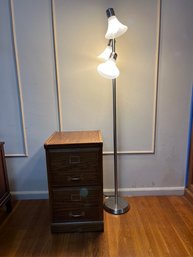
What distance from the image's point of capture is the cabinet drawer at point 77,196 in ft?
4.73

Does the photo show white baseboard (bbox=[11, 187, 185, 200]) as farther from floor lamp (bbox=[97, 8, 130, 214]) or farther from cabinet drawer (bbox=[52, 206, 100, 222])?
cabinet drawer (bbox=[52, 206, 100, 222])

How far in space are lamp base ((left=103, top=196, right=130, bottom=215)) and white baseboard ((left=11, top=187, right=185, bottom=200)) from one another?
110 millimetres

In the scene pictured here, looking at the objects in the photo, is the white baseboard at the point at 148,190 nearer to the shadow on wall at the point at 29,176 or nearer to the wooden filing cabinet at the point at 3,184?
the shadow on wall at the point at 29,176

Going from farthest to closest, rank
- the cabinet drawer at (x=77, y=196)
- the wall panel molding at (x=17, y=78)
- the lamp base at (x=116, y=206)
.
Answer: the lamp base at (x=116, y=206), the wall panel molding at (x=17, y=78), the cabinet drawer at (x=77, y=196)

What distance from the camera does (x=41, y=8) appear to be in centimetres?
161

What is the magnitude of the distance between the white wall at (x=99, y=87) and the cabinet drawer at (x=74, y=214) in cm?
51

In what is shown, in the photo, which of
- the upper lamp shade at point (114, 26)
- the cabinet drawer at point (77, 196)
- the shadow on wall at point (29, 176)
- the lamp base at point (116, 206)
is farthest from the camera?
the shadow on wall at point (29, 176)

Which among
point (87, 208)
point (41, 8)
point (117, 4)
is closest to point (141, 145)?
point (87, 208)

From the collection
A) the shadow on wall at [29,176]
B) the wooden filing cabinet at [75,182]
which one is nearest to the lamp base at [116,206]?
the wooden filing cabinet at [75,182]

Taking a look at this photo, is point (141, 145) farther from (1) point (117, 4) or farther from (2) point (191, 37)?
(1) point (117, 4)

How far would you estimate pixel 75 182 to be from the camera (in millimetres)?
1431

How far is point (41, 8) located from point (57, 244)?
1901mm

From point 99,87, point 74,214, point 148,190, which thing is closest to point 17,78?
point 99,87

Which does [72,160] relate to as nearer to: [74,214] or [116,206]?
[74,214]
